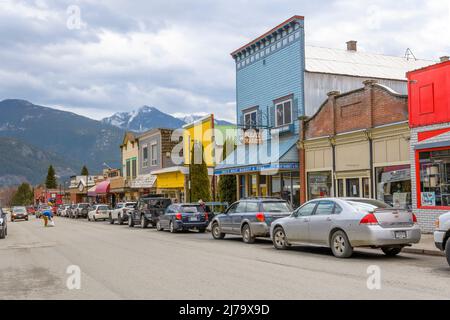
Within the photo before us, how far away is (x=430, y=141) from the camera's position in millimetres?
18406

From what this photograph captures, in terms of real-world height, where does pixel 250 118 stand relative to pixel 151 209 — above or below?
above

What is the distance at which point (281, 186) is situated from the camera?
2784 centimetres

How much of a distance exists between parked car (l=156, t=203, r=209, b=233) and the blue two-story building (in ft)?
12.7

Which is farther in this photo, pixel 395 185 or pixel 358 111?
pixel 358 111

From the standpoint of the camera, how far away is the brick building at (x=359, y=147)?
20.2 meters

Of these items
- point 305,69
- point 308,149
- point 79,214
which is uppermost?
point 305,69

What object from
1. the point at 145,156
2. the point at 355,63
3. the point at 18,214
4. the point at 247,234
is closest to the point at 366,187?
the point at 247,234

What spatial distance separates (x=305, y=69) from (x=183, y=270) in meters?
17.4

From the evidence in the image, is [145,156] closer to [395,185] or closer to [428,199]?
[395,185]

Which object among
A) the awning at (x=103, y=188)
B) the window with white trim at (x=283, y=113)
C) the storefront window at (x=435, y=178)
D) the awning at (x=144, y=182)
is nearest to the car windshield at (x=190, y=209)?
the window with white trim at (x=283, y=113)

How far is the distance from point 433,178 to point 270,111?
1213 centimetres

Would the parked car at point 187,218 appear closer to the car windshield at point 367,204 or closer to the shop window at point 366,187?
the shop window at point 366,187
